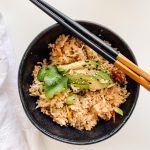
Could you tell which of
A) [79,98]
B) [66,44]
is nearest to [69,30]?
[66,44]

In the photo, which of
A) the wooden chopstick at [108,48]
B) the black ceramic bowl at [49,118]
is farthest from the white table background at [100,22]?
the wooden chopstick at [108,48]

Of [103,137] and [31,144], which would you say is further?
[31,144]

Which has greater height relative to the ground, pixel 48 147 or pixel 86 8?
pixel 86 8

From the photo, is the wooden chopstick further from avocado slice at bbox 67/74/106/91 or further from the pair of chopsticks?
avocado slice at bbox 67/74/106/91

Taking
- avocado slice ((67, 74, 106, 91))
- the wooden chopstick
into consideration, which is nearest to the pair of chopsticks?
the wooden chopstick

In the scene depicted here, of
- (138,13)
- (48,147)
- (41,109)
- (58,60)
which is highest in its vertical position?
(138,13)

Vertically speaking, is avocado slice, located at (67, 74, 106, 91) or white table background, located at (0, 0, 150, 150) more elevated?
white table background, located at (0, 0, 150, 150)

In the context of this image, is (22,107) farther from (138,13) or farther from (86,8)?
(138,13)
